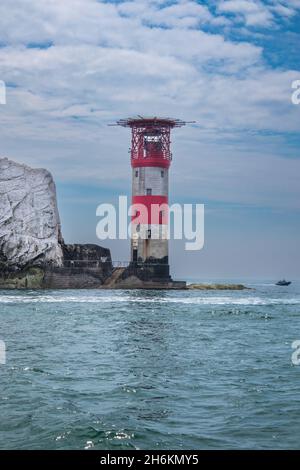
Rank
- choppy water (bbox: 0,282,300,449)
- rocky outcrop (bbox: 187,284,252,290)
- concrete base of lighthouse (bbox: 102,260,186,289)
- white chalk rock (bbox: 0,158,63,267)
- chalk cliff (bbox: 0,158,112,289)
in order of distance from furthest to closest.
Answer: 1. rocky outcrop (bbox: 187,284,252,290)
2. white chalk rock (bbox: 0,158,63,267)
3. chalk cliff (bbox: 0,158,112,289)
4. concrete base of lighthouse (bbox: 102,260,186,289)
5. choppy water (bbox: 0,282,300,449)

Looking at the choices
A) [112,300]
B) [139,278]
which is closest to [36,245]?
[139,278]

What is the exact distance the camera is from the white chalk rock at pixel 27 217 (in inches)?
3440

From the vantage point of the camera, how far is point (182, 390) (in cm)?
1641

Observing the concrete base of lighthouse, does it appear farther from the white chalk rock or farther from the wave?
the wave

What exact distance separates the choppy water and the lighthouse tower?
53916 mm

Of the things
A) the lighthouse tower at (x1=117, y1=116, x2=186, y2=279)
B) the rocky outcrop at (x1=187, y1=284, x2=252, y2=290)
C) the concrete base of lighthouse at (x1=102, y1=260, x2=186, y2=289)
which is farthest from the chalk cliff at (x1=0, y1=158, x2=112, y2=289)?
the rocky outcrop at (x1=187, y1=284, x2=252, y2=290)

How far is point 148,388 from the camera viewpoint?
16625mm

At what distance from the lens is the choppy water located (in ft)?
40.2

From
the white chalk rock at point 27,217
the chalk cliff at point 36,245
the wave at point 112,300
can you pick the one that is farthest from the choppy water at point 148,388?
the white chalk rock at point 27,217

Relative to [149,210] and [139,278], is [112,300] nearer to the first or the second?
[139,278]

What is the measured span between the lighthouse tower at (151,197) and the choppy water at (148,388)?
53.9 metres
